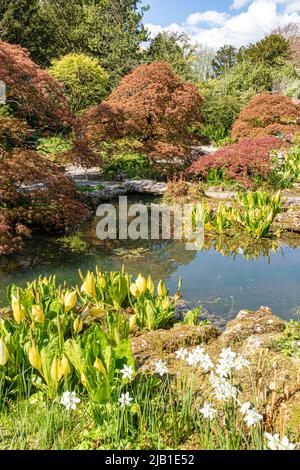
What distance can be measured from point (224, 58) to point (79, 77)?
2376cm

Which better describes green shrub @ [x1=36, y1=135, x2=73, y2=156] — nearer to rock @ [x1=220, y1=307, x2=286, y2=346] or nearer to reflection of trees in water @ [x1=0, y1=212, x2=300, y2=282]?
reflection of trees in water @ [x1=0, y1=212, x2=300, y2=282]

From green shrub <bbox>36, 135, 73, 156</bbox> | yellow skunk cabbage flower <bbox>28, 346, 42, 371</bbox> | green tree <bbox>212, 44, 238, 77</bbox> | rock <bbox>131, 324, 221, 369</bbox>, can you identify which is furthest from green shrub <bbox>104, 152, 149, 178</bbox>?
green tree <bbox>212, 44, 238, 77</bbox>

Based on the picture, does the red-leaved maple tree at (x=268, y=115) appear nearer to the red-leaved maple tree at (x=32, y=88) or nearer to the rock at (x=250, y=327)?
the red-leaved maple tree at (x=32, y=88)

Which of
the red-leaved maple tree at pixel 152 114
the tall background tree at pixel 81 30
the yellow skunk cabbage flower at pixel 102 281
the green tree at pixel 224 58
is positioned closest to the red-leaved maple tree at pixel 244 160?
the red-leaved maple tree at pixel 152 114

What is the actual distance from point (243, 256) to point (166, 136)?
6376mm

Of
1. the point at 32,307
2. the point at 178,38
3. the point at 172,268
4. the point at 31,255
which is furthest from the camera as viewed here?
the point at 178,38

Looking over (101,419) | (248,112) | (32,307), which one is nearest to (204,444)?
(101,419)

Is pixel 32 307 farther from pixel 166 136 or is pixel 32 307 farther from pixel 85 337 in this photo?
pixel 166 136

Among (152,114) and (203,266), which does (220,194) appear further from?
(203,266)

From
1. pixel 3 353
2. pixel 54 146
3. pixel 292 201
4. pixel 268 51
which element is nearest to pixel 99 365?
pixel 3 353

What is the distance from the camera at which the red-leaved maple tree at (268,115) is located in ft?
42.8

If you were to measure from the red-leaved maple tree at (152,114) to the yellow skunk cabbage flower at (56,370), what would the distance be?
915cm

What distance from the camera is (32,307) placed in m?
3.59

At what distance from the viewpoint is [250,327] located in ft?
12.6
